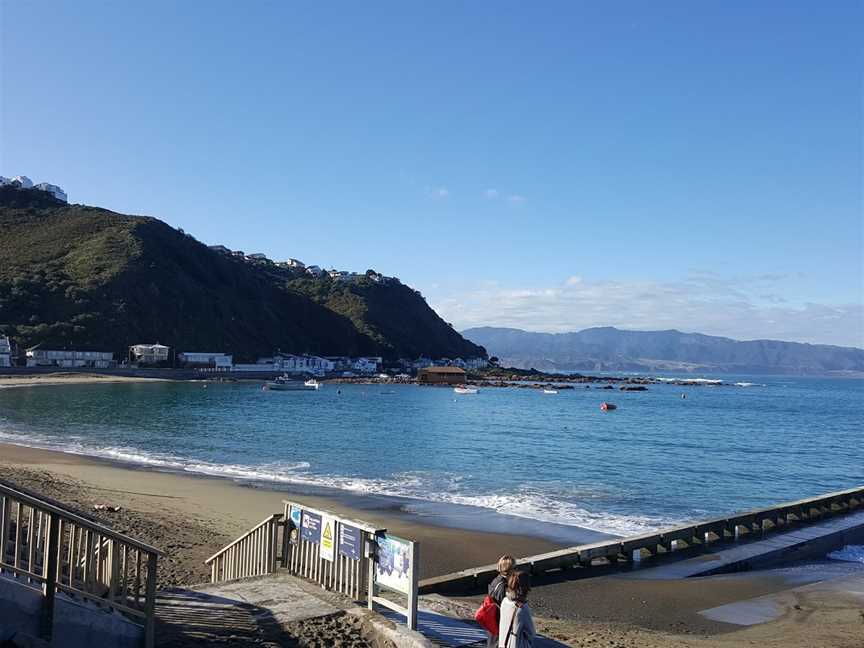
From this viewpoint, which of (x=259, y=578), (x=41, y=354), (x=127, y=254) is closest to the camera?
(x=259, y=578)

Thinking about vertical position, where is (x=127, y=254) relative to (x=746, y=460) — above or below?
above

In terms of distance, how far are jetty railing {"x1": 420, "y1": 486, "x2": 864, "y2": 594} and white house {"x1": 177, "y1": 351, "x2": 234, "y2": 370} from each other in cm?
11161

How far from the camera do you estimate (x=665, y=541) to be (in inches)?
675

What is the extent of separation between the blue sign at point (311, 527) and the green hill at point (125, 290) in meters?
113

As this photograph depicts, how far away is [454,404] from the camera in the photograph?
88438mm

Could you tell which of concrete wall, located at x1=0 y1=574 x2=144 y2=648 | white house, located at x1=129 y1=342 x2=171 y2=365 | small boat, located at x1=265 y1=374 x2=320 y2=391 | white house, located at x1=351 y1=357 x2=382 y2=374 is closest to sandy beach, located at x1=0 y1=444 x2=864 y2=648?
concrete wall, located at x1=0 y1=574 x2=144 y2=648

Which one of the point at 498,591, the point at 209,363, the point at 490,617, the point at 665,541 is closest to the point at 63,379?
the point at 209,363

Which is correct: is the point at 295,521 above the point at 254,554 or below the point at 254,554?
above

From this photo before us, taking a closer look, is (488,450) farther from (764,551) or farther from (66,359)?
(66,359)

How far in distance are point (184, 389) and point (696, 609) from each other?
87.2 metres

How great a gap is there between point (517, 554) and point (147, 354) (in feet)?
353

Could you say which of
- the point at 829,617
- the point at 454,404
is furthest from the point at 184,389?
the point at 829,617

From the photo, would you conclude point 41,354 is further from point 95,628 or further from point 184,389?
point 95,628

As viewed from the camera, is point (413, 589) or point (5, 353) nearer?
point (413, 589)
